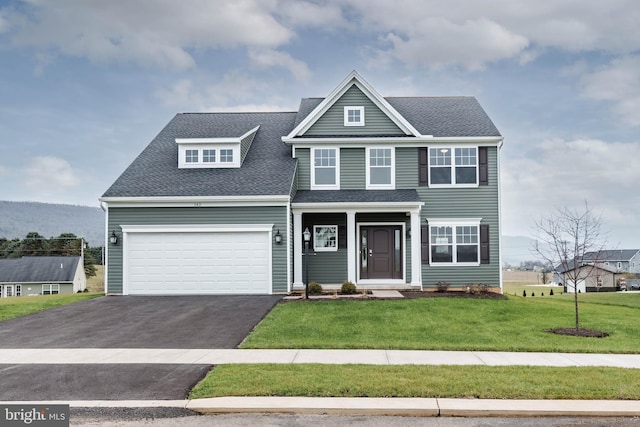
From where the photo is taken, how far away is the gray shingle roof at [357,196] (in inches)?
744

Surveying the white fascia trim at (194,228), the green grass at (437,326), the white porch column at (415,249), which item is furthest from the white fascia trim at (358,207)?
the green grass at (437,326)

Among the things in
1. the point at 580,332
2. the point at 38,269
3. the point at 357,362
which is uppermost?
the point at 357,362

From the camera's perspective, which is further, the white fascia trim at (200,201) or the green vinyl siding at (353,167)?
the green vinyl siding at (353,167)

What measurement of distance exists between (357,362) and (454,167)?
1313 cm

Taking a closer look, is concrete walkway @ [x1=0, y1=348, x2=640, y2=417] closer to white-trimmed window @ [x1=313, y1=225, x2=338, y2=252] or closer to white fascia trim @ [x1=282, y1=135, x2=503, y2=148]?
white-trimmed window @ [x1=313, y1=225, x2=338, y2=252]

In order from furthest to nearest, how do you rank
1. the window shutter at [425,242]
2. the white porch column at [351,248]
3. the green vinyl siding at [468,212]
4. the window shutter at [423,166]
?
the window shutter at [423,166] → the window shutter at [425,242] → the green vinyl siding at [468,212] → the white porch column at [351,248]

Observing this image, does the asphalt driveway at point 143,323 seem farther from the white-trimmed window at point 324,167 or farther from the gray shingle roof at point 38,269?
the gray shingle roof at point 38,269

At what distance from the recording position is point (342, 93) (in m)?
20.3

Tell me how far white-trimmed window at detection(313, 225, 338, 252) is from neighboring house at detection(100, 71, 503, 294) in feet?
0.14

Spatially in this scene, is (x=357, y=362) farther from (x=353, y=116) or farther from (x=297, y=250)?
(x=353, y=116)

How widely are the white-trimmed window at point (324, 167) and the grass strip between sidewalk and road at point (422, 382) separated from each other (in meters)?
12.6

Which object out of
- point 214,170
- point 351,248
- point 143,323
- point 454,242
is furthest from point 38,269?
point 454,242

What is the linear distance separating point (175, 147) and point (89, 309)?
8.78 m

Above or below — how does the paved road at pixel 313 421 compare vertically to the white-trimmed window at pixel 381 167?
below
